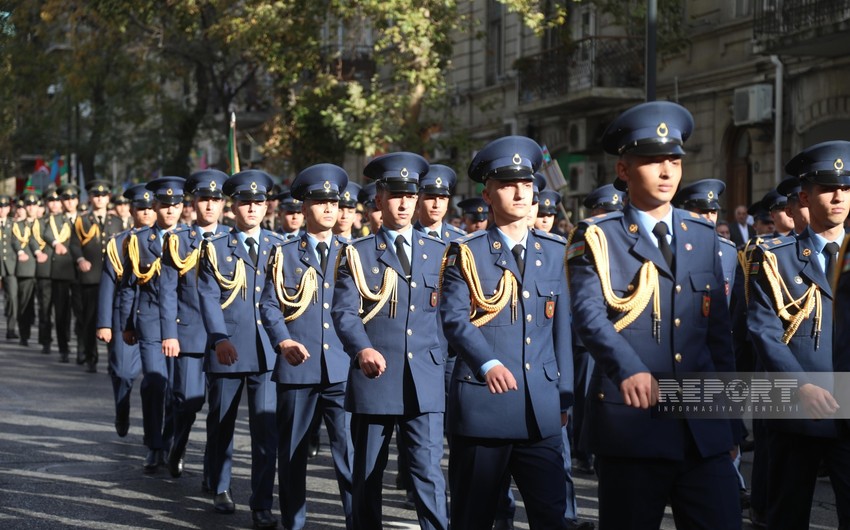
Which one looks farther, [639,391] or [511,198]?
[511,198]

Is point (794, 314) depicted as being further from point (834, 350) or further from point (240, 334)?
point (240, 334)

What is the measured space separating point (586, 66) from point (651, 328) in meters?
Result: 22.9

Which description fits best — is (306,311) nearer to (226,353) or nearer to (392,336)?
(226,353)

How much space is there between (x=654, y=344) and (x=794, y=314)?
1.72 meters

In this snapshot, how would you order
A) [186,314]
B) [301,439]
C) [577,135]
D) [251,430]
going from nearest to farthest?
Answer: [301,439], [251,430], [186,314], [577,135]

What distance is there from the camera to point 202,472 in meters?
10.9

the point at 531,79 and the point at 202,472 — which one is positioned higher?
the point at 531,79

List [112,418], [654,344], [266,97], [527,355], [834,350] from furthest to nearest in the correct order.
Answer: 1. [266,97]
2. [112,418]
3. [527,355]
4. [834,350]
5. [654,344]

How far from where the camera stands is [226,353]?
9094mm

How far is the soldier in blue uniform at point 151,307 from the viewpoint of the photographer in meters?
11.0

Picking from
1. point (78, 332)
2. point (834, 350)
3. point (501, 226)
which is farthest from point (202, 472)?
point (78, 332)

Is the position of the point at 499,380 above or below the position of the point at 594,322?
below

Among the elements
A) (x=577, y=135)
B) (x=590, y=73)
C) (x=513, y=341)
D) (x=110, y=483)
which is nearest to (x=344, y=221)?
(x=110, y=483)

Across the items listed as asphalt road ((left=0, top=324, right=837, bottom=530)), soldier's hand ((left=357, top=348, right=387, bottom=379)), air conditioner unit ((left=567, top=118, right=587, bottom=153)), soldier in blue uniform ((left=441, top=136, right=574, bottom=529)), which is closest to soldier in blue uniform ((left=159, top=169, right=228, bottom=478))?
asphalt road ((left=0, top=324, right=837, bottom=530))
